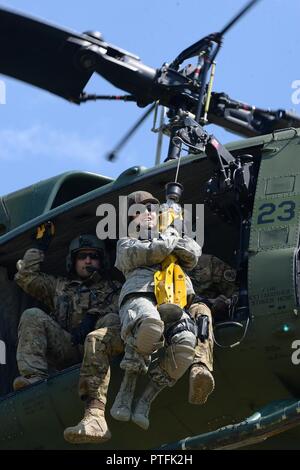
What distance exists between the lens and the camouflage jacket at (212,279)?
9.55 metres

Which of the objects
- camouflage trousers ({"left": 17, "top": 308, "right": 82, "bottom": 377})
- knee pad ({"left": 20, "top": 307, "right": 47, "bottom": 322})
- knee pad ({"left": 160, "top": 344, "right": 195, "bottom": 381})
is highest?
knee pad ({"left": 20, "top": 307, "right": 47, "bottom": 322})

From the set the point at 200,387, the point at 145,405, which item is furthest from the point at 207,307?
the point at 145,405

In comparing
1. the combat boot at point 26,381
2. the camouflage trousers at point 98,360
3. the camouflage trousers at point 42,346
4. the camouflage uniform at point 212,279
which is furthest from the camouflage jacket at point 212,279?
the combat boot at point 26,381

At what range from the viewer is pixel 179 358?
8.20 metres

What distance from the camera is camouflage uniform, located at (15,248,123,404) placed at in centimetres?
977

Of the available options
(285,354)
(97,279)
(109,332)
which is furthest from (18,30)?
(285,354)

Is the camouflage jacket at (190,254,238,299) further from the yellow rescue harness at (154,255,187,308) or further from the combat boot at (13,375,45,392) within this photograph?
the combat boot at (13,375,45,392)

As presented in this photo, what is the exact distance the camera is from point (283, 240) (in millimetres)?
8797

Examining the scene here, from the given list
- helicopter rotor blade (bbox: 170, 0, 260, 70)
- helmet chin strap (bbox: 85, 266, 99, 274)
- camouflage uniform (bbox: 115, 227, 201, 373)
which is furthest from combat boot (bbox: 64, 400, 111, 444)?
helicopter rotor blade (bbox: 170, 0, 260, 70)

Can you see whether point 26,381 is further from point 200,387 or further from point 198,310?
point 200,387

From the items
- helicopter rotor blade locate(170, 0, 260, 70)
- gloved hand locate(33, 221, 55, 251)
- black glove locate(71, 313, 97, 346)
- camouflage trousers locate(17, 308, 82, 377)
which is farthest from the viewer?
helicopter rotor blade locate(170, 0, 260, 70)

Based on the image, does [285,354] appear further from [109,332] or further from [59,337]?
[59,337]

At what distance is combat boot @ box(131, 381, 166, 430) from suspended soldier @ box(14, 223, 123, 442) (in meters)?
0.47

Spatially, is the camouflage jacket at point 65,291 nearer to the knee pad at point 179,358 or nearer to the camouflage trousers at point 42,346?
the camouflage trousers at point 42,346
